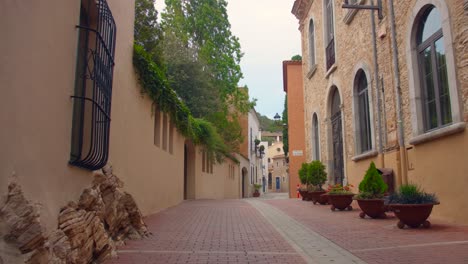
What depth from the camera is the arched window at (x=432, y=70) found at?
8266mm

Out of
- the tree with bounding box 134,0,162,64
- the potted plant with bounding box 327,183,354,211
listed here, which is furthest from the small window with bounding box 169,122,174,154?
the potted plant with bounding box 327,183,354,211

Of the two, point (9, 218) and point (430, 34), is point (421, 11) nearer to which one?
point (430, 34)

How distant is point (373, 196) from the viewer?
897 cm

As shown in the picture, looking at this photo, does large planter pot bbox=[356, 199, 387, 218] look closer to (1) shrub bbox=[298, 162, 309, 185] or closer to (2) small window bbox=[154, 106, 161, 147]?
(2) small window bbox=[154, 106, 161, 147]

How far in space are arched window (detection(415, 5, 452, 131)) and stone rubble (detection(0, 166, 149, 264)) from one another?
617 cm

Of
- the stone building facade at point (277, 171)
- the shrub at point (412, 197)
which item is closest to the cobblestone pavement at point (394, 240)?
the shrub at point (412, 197)

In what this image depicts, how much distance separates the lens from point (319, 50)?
1780cm

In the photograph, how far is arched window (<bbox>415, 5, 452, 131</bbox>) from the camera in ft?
27.1

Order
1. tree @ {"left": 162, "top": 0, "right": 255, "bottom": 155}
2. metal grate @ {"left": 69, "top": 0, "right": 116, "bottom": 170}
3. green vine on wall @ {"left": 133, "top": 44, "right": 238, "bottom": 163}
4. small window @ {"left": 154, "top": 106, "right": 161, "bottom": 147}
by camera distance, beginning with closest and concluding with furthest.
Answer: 1. metal grate @ {"left": 69, "top": 0, "right": 116, "bottom": 170}
2. green vine on wall @ {"left": 133, "top": 44, "right": 238, "bottom": 163}
3. small window @ {"left": 154, "top": 106, "right": 161, "bottom": 147}
4. tree @ {"left": 162, "top": 0, "right": 255, "bottom": 155}

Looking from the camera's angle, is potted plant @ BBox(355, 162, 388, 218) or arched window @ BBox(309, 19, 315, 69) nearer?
potted plant @ BBox(355, 162, 388, 218)

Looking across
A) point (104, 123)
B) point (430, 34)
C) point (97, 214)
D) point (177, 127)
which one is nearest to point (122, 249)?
point (97, 214)

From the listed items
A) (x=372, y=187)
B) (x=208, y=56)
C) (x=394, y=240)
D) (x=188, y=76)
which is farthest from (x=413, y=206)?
(x=208, y=56)

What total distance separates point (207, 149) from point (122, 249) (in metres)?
14.7

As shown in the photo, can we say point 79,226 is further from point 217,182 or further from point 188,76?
point 217,182
